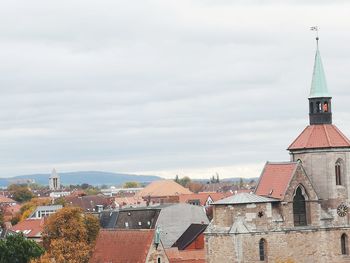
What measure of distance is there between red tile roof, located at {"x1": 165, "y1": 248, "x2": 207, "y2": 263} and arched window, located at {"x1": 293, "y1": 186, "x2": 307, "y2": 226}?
12.9m

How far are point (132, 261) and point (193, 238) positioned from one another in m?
26.4

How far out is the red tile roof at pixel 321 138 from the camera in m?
81.8

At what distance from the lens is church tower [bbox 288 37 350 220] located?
81562 millimetres

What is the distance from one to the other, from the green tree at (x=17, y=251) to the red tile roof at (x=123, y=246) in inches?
222

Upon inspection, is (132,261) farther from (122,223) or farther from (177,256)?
(122,223)

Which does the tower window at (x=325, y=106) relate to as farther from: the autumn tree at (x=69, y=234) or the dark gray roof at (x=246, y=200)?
the autumn tree at (x=69, y=234)

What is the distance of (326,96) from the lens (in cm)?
8262

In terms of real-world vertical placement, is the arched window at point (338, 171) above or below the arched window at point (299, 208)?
above

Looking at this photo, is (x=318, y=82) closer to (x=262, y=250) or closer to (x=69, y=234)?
(x=262, y=250)

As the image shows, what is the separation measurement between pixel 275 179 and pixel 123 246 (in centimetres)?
1362

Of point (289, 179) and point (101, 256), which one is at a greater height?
point (289, 179)

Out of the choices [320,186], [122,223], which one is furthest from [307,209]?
[122,223]

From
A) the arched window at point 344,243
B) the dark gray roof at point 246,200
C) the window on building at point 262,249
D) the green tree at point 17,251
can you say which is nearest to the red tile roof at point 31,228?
the green tree at point 17,251

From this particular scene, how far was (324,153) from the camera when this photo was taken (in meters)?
81.8
